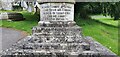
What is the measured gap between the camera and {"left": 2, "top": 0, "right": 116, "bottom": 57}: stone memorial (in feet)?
25.6

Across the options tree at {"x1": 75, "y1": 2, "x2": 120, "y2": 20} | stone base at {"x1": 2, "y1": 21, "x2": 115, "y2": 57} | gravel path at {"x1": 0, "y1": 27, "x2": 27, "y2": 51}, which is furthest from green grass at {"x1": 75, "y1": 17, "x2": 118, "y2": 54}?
stone base at {"x1": 2, "y1": 21, "x2": 115, "y2": 57}

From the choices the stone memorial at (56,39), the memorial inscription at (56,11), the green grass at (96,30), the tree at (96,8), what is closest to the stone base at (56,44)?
the stone memorial at (56,39)

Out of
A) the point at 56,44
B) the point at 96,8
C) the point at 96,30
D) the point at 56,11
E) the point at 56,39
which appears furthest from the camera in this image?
the point at 96,8

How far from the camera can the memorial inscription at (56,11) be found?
28.2 ft

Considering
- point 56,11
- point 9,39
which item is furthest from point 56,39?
point 9,39

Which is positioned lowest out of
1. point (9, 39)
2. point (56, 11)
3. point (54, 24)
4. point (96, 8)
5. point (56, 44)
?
point (9, 39)

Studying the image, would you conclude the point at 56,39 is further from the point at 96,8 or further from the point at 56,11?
the point at 96,8

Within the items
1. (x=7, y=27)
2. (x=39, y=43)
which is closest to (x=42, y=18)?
(x=39, y=43)

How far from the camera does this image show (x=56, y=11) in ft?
28.3

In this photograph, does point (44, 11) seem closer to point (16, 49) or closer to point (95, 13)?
point (16, 49)

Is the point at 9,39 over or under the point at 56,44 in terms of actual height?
under

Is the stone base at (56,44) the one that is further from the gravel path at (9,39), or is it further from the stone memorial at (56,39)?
the gravel path at (9,39)

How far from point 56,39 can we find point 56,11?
0.81 m

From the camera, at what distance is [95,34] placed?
17.3 metres
